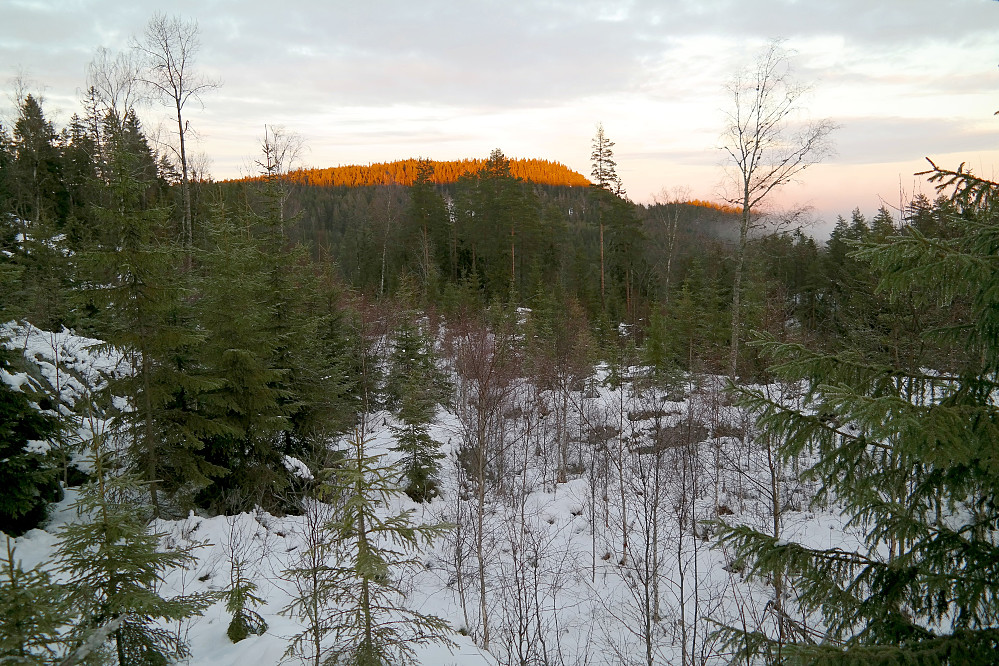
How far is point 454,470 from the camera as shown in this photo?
60.1ft

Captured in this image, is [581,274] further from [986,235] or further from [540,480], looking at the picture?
[986,235]

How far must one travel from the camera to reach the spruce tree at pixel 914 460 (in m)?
3.29

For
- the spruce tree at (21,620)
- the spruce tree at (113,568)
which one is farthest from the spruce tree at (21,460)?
the spruce tree at (21,620)

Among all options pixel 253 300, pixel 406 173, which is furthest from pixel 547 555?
pixel 406 173

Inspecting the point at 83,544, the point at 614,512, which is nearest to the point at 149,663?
the point at 83,544

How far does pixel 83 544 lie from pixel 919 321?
1383cm

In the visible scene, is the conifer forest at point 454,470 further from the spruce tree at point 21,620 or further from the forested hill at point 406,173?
the forested hill at point 406,173

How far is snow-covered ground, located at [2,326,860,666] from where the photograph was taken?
845 centimetres

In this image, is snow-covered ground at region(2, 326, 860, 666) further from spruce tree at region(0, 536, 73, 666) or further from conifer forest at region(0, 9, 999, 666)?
spruce tree at region(0, 536, 73, 666)

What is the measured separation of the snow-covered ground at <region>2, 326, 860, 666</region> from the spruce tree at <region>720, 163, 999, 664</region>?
2.47 m

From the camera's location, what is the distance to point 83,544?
470cm

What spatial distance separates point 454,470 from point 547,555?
665cm

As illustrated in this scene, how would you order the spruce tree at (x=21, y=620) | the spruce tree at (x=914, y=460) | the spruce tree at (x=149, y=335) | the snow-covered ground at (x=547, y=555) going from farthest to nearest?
the spruce tree at (x=149, y=335)
the snow-covered ground at (x=547, y=555)
the spruce tree at (x=21, y=620)
the spruce tree at (x=914, y=460)

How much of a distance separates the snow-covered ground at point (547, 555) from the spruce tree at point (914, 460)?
8.10 feet
